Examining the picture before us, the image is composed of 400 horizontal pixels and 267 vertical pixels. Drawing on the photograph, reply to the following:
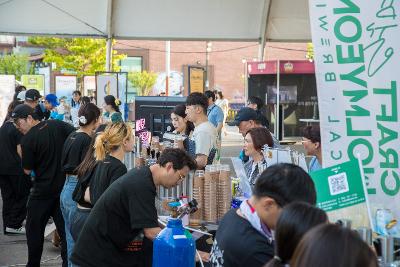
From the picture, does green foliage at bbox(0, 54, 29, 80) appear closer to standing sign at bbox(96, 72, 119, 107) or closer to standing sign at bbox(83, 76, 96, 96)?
standing sign at bbox(83, 76, 96, 96)

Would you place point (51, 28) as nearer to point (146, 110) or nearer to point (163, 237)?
point (146, 110)

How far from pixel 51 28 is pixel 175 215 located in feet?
43.7

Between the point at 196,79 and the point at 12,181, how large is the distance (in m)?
7.60

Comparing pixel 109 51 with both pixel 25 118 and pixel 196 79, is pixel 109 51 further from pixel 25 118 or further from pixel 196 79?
pixel 25 118

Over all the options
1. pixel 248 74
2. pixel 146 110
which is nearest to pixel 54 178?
pixel 146 110

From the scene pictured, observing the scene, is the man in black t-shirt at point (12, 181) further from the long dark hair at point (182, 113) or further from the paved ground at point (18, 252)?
the long dark hair at point (182, 113)

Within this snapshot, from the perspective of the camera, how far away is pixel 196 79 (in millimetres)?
17391

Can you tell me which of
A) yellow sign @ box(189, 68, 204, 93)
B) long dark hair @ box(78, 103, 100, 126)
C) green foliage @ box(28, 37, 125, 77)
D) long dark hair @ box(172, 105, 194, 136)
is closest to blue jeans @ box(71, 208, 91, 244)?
long dark hair @ box(78, 103, 100, 126)

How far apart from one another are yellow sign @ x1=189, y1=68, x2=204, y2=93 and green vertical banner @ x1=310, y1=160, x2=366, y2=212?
43.0 feet

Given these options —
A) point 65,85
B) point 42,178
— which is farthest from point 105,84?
point 65,85

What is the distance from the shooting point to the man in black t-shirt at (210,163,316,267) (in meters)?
3.00

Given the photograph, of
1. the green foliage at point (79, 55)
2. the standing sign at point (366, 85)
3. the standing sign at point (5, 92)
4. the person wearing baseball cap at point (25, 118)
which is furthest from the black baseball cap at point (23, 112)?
the green foliage at point (79, 55)

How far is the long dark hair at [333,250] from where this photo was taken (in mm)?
1925

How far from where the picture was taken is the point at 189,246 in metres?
4.41
